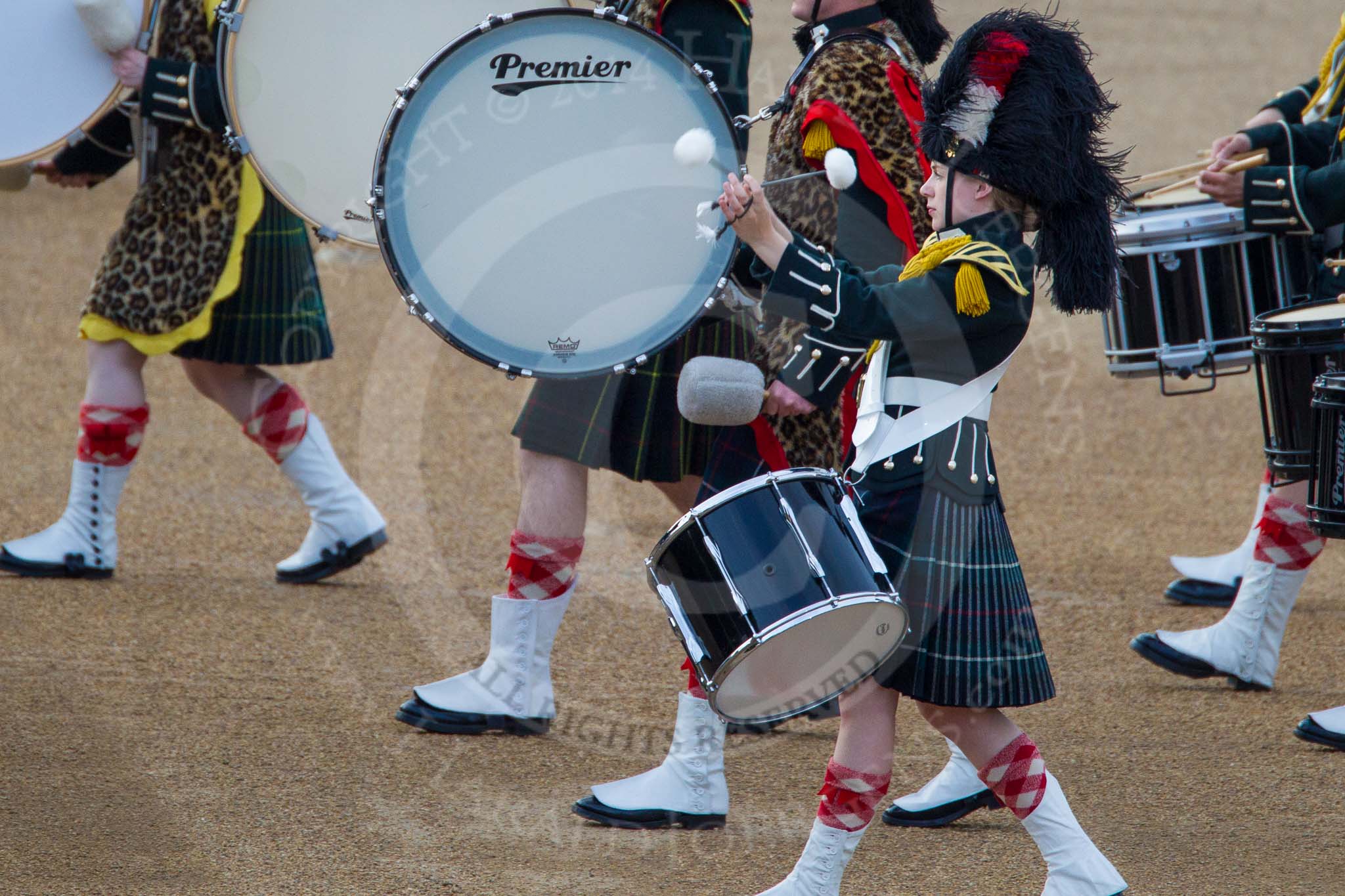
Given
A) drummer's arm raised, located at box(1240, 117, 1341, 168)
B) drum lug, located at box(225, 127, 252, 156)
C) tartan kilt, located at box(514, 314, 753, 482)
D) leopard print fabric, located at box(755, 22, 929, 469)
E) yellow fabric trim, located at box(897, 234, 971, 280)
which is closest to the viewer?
yellow fabric trim, located at box(897, 234, 971, 280)

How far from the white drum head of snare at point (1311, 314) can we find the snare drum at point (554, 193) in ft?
3.96

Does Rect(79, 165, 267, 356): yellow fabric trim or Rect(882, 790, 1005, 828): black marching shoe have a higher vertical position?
Rect(79, 165, 267, 356): yellow fabric trim

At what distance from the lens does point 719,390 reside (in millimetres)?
2344

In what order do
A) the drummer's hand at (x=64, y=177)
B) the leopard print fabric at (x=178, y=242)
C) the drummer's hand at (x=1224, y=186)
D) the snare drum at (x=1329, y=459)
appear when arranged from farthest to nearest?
the drummer's hand at (x=64, y=177) → the leopard print fabric at (x=178, y=242) → the drummer's hand at (x=1224, y=186) → the snare drum at (x=1329, y=459)

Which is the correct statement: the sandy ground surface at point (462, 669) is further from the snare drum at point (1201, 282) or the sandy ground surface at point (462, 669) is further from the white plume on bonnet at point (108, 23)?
the white plume on bonnet at point (108, 23)

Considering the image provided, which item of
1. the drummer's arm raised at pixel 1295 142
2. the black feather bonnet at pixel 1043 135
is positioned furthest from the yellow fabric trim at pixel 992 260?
the drummer's arm raised at pixel 1295 142

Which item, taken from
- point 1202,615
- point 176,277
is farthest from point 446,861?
point 1202,615

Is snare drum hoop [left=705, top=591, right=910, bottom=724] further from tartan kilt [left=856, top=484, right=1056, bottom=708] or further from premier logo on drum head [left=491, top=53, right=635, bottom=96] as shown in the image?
premier logo on drum head [left=491, top=53, right=635, bottom=96]

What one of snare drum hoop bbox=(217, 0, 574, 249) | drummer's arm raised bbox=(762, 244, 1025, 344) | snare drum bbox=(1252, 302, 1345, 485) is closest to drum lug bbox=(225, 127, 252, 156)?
snare drum hoop bbox=(217, 0, 574, 249)

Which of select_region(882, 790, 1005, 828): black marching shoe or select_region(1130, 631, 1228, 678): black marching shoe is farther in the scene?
select_region(1130, 631, 1228, 678): black marching shoe

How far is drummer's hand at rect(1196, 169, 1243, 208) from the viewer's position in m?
3.38

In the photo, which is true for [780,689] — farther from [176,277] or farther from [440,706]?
[176,277]

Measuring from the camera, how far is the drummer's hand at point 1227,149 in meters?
3.52

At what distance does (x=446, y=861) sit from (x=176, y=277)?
6.15ft
